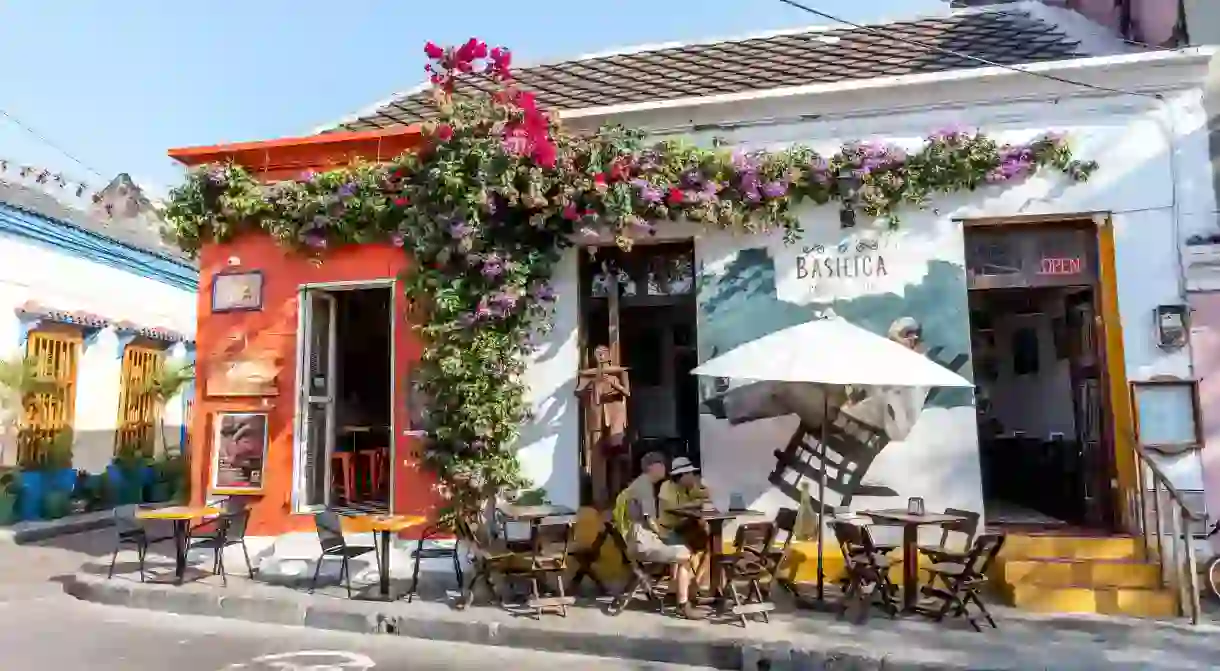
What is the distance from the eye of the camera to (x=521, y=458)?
29.6 ft

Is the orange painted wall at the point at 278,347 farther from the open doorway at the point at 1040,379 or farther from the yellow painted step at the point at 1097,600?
the open doorway at the point at 1040,379

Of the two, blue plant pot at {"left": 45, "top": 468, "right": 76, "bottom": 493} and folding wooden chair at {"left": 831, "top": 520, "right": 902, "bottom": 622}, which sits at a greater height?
blue plant pot at {"left": 45, "top": 468, "right": 76, "bottom": 493}

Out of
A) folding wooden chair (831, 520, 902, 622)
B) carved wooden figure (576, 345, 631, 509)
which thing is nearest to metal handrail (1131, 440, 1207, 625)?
folding wooden chair (831, 520, 902, 622)

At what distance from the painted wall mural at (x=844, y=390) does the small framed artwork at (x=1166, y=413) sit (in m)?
1.40

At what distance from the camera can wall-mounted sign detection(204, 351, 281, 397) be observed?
31.4ft

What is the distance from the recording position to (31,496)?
1342 centimetres

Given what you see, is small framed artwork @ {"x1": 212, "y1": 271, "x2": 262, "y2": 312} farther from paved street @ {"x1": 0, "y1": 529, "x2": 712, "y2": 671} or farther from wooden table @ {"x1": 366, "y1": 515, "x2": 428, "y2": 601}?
paved street @ {"x1": 0, "y1": 529, "x2": 712, "y2": 671}

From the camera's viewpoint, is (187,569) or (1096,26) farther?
(1096,26)

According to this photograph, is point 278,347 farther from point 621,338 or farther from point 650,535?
point 650,535

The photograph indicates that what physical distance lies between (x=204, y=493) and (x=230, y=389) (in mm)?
1204

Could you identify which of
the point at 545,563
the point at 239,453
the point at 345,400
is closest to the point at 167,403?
the point at 345,400

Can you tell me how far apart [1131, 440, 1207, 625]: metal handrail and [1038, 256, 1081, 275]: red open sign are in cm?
177

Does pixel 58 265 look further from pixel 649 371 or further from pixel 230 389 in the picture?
pixel 649 371

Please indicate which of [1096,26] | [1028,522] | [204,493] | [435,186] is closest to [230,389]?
[204,493]
